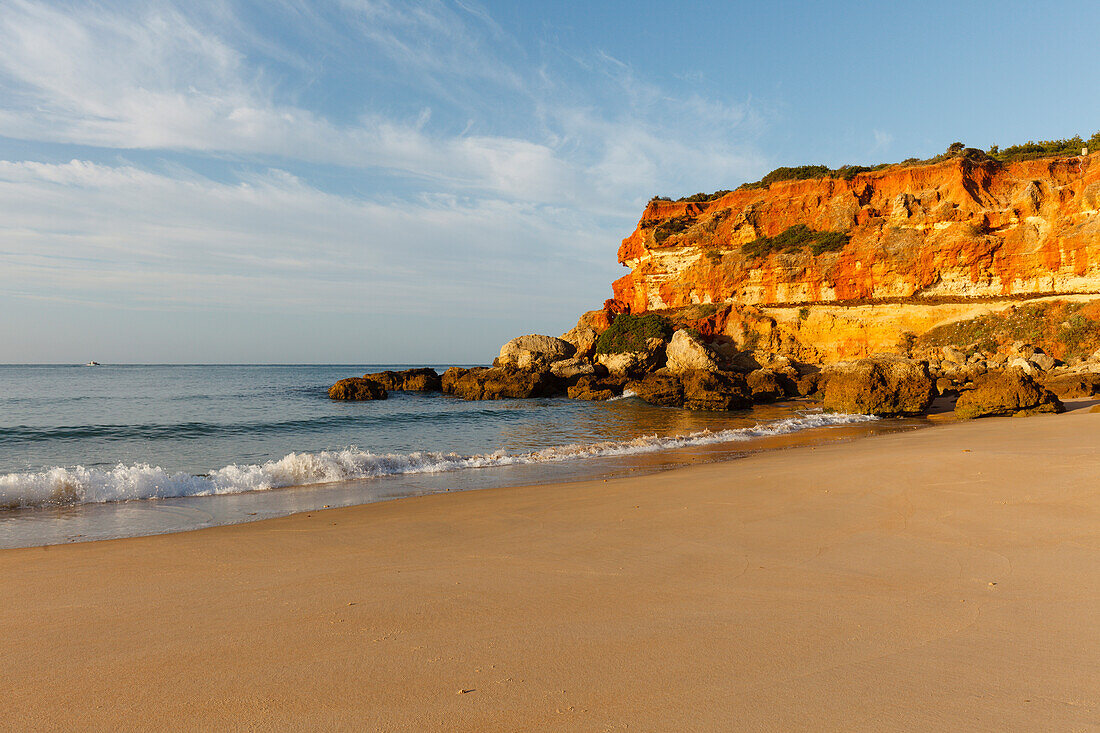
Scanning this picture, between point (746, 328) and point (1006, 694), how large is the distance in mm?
37690

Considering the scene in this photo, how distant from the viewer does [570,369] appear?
34.2 meters

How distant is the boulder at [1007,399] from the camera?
54.9 feet

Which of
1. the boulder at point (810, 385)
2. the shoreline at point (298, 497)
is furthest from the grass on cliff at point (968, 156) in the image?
the shoreline at point (298, 497)

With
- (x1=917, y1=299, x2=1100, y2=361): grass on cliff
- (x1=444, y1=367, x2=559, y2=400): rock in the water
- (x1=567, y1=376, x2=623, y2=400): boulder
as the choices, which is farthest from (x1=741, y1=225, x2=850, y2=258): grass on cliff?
(x1=444, y1=367, x2=559, y2=400): rock in the water

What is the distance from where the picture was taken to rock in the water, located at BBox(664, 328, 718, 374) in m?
30.0

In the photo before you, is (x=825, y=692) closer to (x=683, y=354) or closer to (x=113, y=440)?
(x=113, y=440)

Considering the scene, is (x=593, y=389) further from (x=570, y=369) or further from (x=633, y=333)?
(x=633, y=333)

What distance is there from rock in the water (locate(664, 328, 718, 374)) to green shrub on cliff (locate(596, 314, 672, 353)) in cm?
443

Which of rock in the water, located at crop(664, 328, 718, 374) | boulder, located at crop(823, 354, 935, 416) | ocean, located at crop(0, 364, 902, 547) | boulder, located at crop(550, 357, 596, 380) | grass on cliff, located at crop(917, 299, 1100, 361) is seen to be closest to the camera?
ocean, located at crop(0, 364, 902, 547)

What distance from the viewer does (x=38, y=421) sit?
1962 centimetres

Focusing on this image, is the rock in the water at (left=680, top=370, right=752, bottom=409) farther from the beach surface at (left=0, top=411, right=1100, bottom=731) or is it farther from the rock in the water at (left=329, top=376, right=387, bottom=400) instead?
the beach surface at (left=0, top=411, right=1100, bottom=731)

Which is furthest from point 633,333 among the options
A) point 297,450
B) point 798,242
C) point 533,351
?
point 297,450

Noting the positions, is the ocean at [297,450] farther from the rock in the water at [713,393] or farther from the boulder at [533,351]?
the boulder at [533,351]

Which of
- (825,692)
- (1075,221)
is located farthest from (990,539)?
(1075,221)
